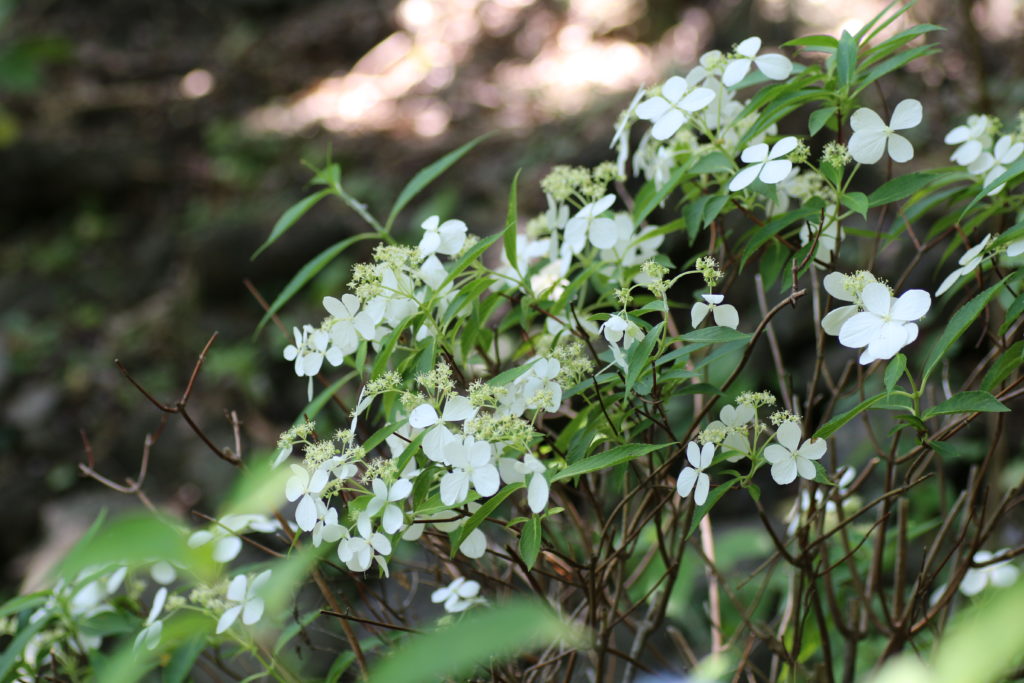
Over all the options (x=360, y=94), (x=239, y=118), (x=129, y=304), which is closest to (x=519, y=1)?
(x=360, y=94)

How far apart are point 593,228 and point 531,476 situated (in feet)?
0.78

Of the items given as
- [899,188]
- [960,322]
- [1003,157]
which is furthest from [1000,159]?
[960,322]

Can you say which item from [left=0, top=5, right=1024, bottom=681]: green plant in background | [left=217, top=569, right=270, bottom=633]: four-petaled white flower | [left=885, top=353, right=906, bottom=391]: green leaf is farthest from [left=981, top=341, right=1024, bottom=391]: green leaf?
Answer: [left=217, top=569, right=270, bottom=633]: four-petaled white flower

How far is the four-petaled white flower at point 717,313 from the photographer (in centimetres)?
69

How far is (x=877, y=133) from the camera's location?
0.71 meters

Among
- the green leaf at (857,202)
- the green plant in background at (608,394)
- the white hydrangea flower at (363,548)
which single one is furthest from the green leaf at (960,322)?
the white hydrangea flower at (363,548)

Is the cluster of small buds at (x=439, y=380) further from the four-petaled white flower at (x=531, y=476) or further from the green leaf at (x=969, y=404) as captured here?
the green leaf at (x=969, y=404)

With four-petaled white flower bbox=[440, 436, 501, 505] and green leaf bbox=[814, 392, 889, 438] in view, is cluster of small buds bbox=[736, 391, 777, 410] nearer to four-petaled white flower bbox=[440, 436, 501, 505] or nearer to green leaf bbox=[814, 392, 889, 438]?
green leaf bbox=[814, 392, 889, 438]

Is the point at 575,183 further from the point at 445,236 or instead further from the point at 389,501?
the point at 389,501

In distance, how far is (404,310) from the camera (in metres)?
0.76

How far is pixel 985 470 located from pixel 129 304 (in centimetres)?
412

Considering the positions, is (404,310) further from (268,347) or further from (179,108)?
(179,108)

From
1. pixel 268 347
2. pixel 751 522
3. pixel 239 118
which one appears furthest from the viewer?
pixel 239 118

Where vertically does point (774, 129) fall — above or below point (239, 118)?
below
